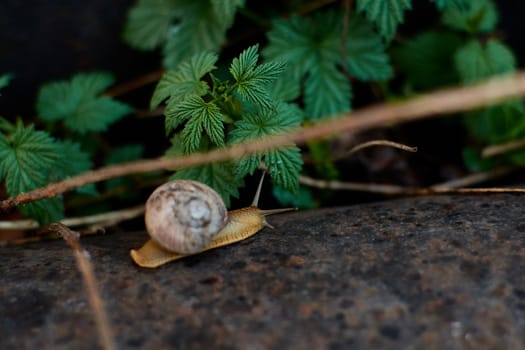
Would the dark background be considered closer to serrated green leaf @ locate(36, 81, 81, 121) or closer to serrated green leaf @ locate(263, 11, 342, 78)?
serrated green leaf @ locate(36, 81, 81, 121)

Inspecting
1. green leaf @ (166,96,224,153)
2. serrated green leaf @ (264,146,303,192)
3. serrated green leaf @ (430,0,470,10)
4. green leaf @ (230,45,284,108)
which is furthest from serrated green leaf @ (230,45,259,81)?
serrated green leaf @ (430,0,470,10)

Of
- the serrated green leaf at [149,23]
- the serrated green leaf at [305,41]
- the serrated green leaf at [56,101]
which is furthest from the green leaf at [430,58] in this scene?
the serrated green leaf at [56,101]

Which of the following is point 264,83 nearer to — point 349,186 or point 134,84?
point 349,186

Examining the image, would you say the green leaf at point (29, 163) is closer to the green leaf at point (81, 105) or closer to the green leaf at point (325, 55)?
the green leaf at point (81, 105)

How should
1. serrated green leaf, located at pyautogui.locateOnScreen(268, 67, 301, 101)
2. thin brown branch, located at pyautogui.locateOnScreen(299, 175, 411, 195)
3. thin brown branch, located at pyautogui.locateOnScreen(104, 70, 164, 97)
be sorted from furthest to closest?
1. thin brown branch, located at pyautogui.locateOnScreen(104, 70, 164, 97)
2. thin brown branch, located at pyautogui.locateOnScreen(299, 175, 411, 195)
3. serrated green leaf, located at pyautogui.locateOnScreen(268, 67, 301, 101)

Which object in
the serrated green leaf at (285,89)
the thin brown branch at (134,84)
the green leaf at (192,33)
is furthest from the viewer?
the thin brown branch at (134,84)

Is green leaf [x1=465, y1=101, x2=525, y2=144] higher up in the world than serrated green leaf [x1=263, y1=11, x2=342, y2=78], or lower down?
lower down

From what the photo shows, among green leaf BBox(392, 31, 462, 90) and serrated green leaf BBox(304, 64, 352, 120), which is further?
green leaf BBox(392, 31, 462, 90)
